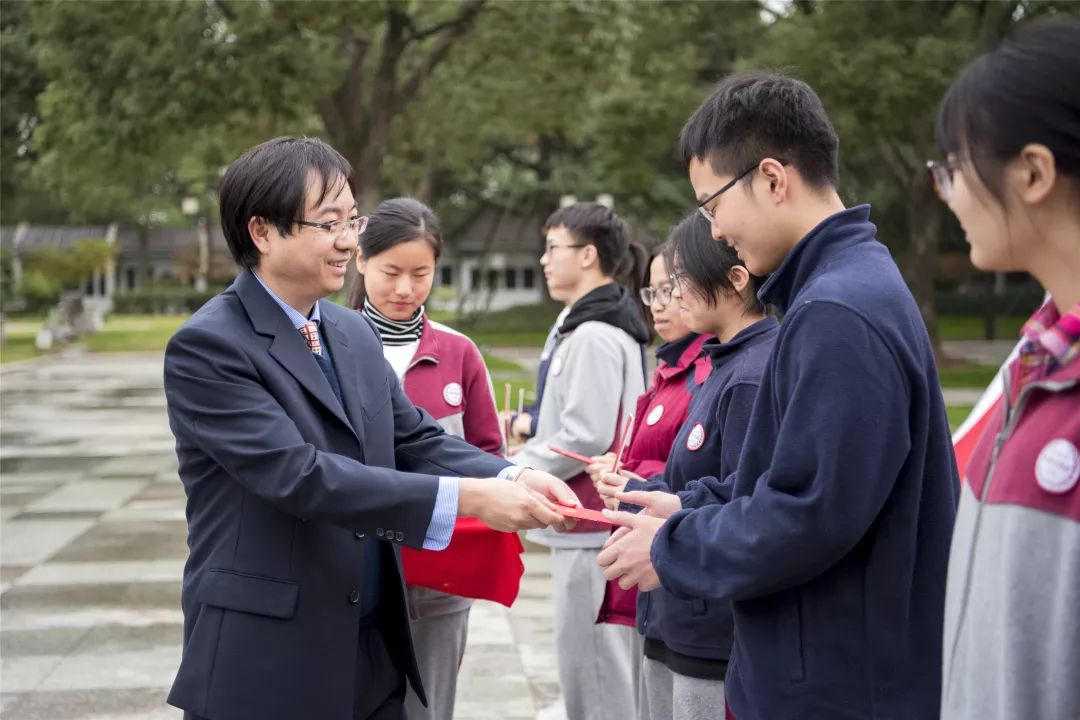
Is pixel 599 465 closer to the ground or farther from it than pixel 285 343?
closer to the ground

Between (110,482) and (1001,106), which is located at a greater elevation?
(1001,106)

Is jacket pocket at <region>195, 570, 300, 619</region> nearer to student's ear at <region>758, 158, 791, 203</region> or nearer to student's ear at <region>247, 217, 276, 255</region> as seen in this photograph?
student's ear at <region>247, 217, 276, 255</region>

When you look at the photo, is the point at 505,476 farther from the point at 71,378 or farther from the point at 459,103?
the point at 459,103

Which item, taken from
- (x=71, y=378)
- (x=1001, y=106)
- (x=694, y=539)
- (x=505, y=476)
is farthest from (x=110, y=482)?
(x=71, y=378)

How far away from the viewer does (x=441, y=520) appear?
9.44ft

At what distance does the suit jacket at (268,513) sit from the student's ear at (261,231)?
9 cm

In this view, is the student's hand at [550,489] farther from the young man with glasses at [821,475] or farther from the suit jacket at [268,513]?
the young man with glasses at [821,475]

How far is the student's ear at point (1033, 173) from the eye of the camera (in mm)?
1766

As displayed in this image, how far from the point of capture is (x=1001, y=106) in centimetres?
181

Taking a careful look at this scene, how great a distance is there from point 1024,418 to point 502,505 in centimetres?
149

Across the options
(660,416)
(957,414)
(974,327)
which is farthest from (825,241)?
(974,327)

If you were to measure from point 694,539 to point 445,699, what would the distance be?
192cm

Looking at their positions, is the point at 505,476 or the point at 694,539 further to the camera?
the point at 505,476

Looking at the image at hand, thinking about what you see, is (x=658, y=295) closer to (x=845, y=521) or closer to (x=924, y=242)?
(x=845, y=521)
